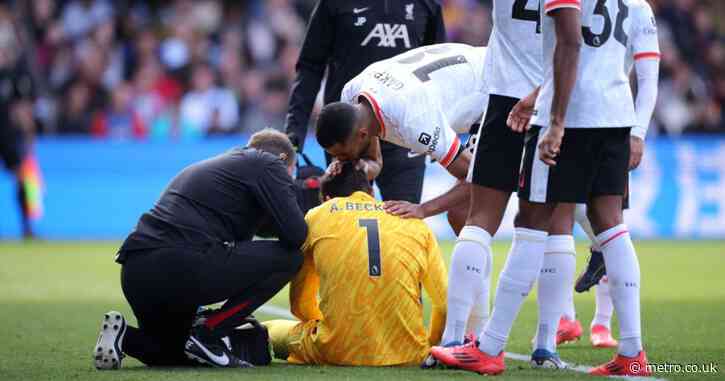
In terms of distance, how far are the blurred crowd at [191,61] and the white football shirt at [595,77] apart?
467 inches

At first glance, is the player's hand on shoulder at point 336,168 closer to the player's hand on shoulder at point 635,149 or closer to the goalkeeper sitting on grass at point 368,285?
the goalkeeper sitting on grass at point 368,285

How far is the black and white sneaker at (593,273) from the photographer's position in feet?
22.6

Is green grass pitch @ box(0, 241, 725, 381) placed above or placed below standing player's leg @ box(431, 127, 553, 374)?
below

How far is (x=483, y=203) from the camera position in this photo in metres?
5.80

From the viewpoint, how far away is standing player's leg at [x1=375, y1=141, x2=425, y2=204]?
24.8 ft

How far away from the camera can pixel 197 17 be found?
766 inches

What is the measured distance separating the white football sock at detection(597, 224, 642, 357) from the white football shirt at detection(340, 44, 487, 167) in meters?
0.98

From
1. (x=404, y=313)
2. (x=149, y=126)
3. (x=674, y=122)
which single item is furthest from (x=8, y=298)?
(x=674, y=122)

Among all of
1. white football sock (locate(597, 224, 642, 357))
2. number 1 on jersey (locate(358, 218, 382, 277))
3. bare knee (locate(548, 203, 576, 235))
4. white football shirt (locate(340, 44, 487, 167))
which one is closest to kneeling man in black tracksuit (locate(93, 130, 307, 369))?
number 1 on jersey (locate(358, 218, 382, 277))

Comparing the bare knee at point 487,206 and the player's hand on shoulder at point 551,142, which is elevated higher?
the player's hand on shoulder at point 551,142

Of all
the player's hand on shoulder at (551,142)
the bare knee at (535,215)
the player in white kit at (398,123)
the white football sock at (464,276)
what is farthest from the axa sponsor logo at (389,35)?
the player's hand on shoulder at (551,142)

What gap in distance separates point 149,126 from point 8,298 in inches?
322

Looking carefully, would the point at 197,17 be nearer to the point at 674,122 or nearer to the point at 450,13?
the point at 450,13

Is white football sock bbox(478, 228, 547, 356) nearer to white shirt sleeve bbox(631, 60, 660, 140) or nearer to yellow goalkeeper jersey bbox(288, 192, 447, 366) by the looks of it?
yellow goalkeeper jersey bbox(288, 192, 447, 366)
